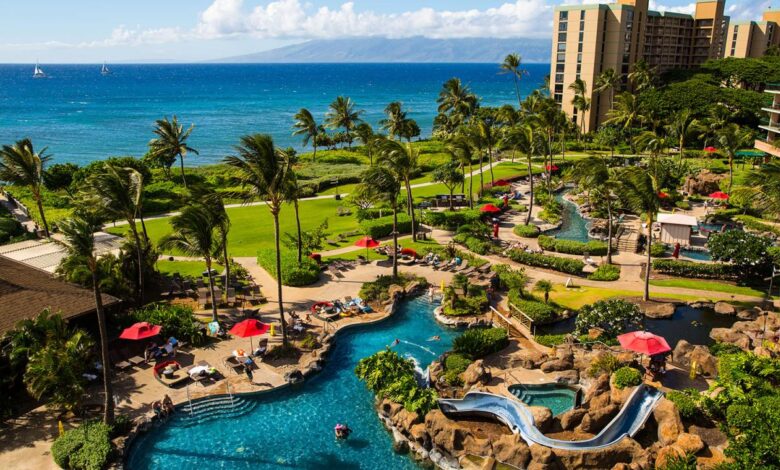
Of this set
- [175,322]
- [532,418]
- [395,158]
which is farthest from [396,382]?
[395,158]

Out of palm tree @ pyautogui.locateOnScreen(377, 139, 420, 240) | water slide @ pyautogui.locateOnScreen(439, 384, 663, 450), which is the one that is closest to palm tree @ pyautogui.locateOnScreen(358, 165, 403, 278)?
palm tree @ pyautogui.locateOnScreen(377, 139, 420, 240)

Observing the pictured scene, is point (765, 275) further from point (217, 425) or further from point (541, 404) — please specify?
point (217, 425)

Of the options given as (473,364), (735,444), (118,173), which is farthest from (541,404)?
(118,173)

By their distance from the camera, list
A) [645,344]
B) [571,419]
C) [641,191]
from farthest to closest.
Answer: [641,191] < [645,344] < [571,419]

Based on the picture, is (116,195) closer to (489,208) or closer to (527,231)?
(527,231)

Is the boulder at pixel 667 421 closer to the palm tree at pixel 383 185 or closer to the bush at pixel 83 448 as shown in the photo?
the palm tree at pixel 383 185

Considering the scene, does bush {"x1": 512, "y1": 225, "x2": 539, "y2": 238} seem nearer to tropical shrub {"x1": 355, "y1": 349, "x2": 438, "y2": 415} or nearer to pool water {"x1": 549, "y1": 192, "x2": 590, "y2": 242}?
pool water {"x1": 549, "y1": 192, "x2": 590, "y2": 242}
